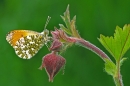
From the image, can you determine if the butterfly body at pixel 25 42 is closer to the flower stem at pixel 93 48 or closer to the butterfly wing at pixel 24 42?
the butterfly wing at pixel 24 42

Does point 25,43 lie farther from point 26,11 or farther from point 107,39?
point 26,11

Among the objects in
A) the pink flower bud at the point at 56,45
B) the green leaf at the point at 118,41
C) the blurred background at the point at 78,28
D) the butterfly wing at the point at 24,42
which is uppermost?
the blurred background at the point at 78,28

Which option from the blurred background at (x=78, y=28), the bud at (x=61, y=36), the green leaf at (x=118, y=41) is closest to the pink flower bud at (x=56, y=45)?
the bud at (x=61, y=36)

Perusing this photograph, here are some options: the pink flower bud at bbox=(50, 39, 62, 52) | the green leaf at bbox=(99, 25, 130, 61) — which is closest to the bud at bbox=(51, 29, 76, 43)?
the pink flower bud at bbox=(50, 39, 62, 52)

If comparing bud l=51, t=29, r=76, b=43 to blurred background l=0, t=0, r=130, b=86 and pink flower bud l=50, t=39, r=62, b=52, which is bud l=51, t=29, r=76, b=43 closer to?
pink flower bud l=50, t=39, r=62, b=52

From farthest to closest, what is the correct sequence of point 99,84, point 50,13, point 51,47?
point 50,13, point 99,84, point 51,47

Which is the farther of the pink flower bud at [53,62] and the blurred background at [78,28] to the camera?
the blurred background at [78,28]

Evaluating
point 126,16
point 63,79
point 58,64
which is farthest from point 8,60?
point 58,64

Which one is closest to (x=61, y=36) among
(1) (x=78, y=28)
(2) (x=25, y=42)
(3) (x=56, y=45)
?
(3) (x=56, y=45)
